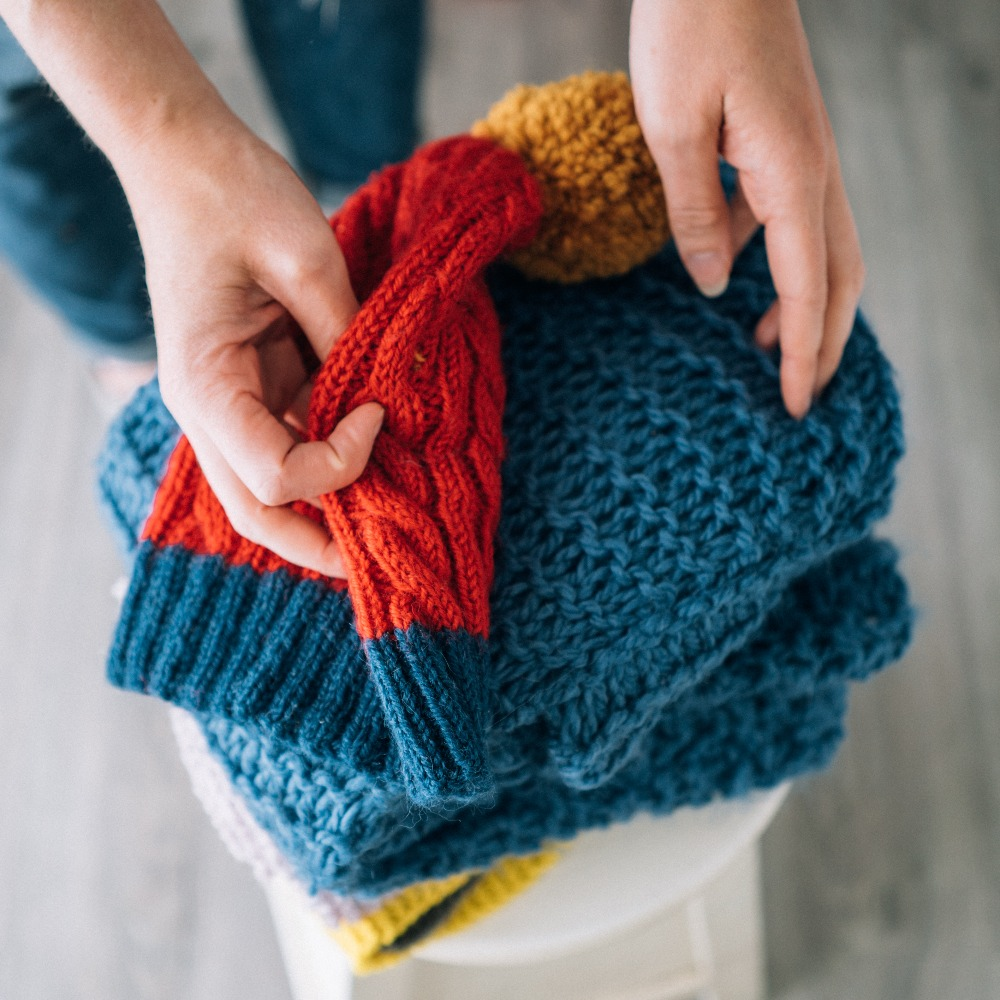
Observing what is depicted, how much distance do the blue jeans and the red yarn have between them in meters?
0.42

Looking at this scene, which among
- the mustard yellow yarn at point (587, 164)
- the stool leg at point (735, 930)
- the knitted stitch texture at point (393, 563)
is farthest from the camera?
the stool leg at point (735, 930)

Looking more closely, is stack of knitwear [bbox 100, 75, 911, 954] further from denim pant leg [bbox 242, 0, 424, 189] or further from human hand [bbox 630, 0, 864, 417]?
denim pant leg [bbox 242, 0, 424, 189]

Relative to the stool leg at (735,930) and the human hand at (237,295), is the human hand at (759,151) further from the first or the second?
the stool leg at (735,930)

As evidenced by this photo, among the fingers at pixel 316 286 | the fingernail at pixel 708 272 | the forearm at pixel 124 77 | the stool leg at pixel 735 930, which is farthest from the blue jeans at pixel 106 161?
the stool leg at pixel 735 930

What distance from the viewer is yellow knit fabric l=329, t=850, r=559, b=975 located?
59cm

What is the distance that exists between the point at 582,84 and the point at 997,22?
4.45 feet

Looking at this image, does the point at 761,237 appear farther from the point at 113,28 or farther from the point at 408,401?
the point at 113,28

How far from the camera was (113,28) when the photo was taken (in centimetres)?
50

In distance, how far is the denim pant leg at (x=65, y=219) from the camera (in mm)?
807

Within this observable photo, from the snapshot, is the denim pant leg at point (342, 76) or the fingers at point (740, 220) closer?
the fingers at point (740, 220)

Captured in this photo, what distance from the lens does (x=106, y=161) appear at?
889 millimetres

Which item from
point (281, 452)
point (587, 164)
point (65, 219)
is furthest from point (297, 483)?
point (65, 219)

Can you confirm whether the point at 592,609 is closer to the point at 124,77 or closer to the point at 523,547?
the point at 523,547

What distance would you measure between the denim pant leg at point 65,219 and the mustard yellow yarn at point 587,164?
422 mm
